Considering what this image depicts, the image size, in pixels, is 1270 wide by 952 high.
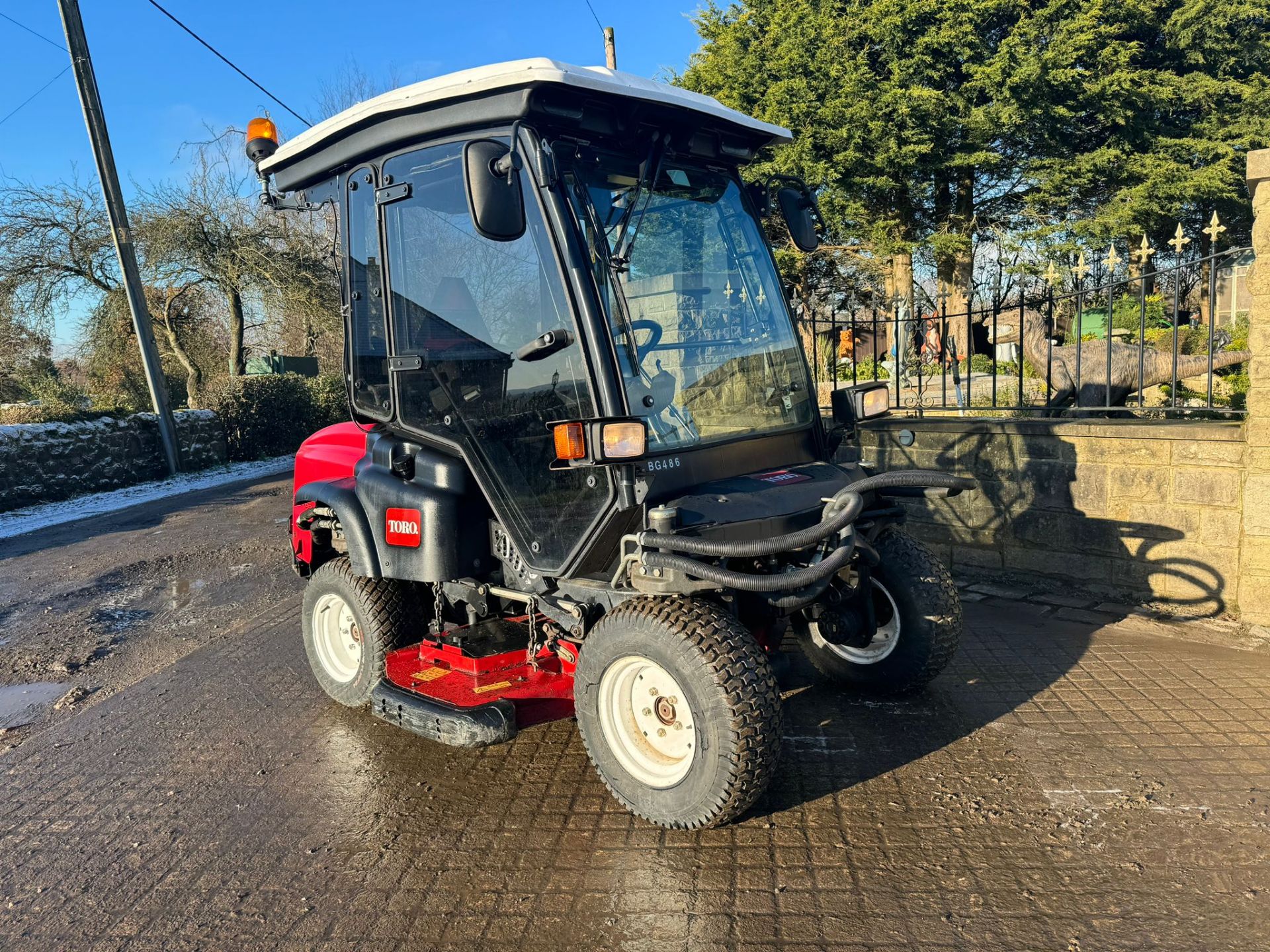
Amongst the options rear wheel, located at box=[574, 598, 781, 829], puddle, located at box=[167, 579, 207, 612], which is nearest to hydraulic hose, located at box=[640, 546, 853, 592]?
rear wheel, located at box=[574, 598, 781, 829]

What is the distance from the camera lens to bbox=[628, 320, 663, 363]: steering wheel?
11.1 feet

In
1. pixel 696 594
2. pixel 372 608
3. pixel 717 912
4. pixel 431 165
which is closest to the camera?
pixel 717 912

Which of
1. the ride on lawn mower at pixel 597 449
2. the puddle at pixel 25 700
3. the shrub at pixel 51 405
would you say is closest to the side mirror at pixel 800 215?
the ride on lawn mower at pixel 597 449

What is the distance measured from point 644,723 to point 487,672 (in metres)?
0.93

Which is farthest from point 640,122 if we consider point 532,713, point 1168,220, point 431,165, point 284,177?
point 1168,220

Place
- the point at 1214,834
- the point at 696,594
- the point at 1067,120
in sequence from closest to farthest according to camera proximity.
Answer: the point at 1214,834
the point at 696,594
the point at 1067,120

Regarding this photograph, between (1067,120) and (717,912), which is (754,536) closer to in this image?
(717,912)

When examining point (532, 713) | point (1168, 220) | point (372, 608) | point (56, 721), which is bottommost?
point (56, 721)

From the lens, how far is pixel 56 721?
479 centimetres

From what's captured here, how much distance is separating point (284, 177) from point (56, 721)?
3139mm

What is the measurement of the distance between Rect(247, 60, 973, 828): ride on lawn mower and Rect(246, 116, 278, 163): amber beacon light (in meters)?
0.05

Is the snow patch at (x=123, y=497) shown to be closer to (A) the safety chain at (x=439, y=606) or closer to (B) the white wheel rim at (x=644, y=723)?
(A) the safety chain at (x=439, y=606)

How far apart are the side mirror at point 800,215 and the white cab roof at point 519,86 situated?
264 mm

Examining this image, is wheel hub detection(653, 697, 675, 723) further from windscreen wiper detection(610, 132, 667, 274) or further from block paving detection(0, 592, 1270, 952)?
windscreen wiper detection(610, 132, 667, 274)
